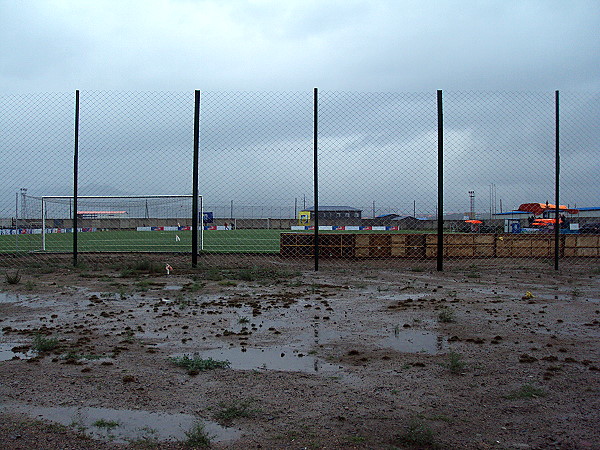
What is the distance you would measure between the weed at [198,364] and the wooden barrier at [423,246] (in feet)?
43.6

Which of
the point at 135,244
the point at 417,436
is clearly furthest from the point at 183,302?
the point at 135,244

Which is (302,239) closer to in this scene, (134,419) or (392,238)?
(392,238)

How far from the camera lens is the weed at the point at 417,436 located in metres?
3.17

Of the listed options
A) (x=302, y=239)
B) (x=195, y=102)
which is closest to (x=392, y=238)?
(x=302, y=239)

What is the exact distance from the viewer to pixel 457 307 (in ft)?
25.5

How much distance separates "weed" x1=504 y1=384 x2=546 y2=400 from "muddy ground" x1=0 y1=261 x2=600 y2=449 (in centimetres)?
2

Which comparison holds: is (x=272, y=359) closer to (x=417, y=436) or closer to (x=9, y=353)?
(x=417, y=436)

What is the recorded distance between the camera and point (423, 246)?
60.3 ft

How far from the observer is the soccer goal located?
21156 mm

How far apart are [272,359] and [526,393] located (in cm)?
222

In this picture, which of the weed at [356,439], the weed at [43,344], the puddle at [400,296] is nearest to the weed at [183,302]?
the weed at [43,344]

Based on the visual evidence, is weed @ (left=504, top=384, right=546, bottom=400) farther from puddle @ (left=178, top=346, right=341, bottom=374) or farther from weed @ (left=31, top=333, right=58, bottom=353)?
weed @ (left=31, top=333, right=58, bottom=353)

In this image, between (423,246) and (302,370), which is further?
(423,246)

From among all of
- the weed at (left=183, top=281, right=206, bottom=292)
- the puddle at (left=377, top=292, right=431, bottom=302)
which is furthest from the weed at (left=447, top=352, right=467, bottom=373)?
the weed at (left=183, top=281, right=206, bottom=292)
